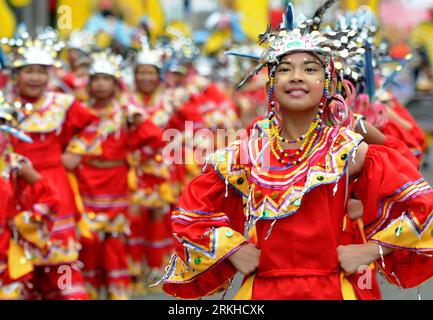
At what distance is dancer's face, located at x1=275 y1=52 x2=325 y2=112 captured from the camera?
4066mm

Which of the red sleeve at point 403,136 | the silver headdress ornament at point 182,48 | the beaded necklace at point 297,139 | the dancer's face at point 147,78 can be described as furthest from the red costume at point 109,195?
the beaded necklace at point 297,139

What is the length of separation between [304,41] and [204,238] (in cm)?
92

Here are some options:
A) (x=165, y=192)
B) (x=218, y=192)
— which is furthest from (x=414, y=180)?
(x=165, y=192)

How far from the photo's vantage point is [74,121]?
7445mm

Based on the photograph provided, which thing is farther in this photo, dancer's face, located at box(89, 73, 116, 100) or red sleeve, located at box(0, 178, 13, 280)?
dancer's face, located at box(89, 73, 116, 100)

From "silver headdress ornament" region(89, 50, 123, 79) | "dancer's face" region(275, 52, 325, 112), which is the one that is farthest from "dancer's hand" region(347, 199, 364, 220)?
"silver headdress ornament" region(89, 50, 123, 79)

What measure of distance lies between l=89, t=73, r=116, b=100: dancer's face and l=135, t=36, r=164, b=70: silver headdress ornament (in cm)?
79

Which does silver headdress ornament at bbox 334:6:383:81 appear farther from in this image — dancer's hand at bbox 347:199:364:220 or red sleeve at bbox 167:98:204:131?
red sleeve at bbox 167:98:204:131

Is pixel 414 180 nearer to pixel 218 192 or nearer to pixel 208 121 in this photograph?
pixel 218 192

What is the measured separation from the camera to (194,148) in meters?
11.2

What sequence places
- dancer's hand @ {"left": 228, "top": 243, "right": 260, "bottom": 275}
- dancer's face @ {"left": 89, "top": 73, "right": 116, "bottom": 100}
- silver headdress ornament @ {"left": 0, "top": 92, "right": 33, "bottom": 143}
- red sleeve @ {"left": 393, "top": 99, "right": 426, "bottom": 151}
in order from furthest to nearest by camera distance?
dancer's face @ {"left": 89, "top": 73, "right": 116, "bottom": 100}, red sleeve @ {"left": 393, "top": 99, "right": 426, "bottom": 151}, silver headdress ornament @ {"left": 0, "top": 92, "right": 33, "bottom": 143}, dancer's hand @ {"left": 228, "top": 243, "right": 260, "bottom": 275}

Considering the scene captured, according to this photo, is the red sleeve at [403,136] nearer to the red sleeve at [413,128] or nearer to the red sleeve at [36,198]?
the red sleeve at [413,128]

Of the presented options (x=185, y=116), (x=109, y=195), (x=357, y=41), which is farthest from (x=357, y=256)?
(x=185, y=116)

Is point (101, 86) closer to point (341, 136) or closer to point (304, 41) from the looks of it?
point (304, 41)
